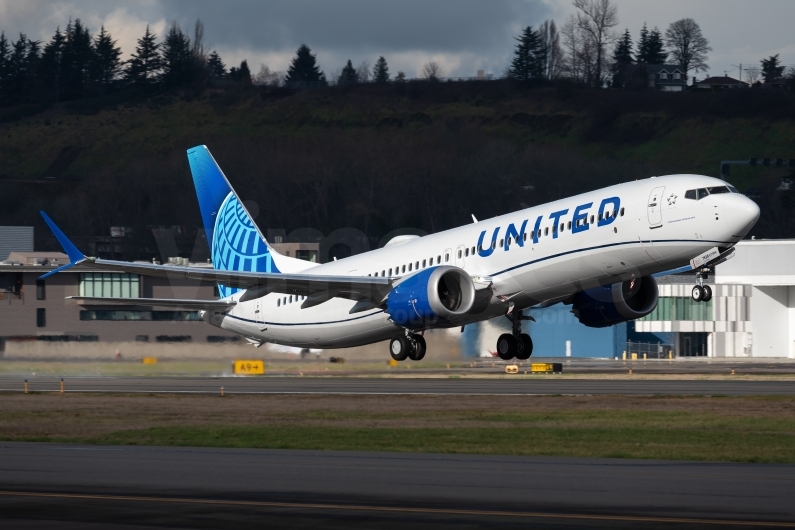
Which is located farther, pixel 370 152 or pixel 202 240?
pixel 370 152

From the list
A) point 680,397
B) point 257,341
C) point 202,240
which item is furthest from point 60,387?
point 202,240

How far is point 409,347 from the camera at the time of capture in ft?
132

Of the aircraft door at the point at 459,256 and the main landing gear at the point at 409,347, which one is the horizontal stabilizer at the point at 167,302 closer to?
the main landing gear at the point at 409,347

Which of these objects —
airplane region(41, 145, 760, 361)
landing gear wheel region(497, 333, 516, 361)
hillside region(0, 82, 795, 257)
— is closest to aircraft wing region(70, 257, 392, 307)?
airplane region(41, 145, 760, 361)

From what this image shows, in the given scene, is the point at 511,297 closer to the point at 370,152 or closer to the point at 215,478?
the point at 215,478

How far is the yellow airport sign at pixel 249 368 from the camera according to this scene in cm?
6125

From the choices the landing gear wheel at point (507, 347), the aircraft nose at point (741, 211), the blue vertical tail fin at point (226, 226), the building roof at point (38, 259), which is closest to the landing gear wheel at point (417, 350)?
the landing gear wheel at point (507, 347)

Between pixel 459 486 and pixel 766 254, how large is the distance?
245ft

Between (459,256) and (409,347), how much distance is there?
3.72 m

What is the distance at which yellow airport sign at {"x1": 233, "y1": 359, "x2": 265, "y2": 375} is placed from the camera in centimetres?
6125

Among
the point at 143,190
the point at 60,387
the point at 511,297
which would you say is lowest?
the point at 60,387

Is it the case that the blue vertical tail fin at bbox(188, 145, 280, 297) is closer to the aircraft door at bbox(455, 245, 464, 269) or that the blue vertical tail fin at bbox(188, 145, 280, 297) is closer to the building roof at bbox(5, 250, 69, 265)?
the aircraft door at bbox(455, 245, 464, 269)

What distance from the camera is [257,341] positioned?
48.6 meters

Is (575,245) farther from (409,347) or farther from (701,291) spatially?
(409,347)
